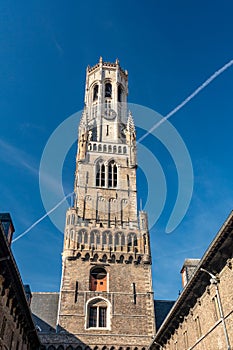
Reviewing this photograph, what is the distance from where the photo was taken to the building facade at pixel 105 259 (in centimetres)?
3678

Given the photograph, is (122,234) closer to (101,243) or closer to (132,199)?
(101,243)

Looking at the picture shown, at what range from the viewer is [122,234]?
43.3 meters

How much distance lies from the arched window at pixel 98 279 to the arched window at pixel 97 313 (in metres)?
1.43

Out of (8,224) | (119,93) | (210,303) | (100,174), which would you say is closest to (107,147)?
(100,174)

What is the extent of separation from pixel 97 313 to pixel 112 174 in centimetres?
1983

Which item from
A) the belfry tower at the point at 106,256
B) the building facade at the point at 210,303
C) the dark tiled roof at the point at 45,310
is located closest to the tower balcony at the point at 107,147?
the belfry tower at the point at 106,256

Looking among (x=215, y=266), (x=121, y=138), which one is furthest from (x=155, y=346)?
(x=121, y=138)

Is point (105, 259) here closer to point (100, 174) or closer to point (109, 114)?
point (100, 174)

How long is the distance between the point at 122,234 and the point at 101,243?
8.86 feet

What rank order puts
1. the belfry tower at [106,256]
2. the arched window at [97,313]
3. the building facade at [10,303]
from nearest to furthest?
the building facade at [10,303]
the belfry tower at [106,256]
the arched window at [97,313]

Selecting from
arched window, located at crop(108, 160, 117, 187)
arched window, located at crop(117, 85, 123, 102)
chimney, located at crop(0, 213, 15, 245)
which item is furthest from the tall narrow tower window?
chimney, located at crop(0, 213, 15, 245)

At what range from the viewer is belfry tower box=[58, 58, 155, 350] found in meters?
37.1

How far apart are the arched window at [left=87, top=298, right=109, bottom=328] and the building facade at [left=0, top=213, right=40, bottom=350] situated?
400 inches

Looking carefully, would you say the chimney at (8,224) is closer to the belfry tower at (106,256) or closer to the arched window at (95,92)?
the belfry tower at (106,256)
